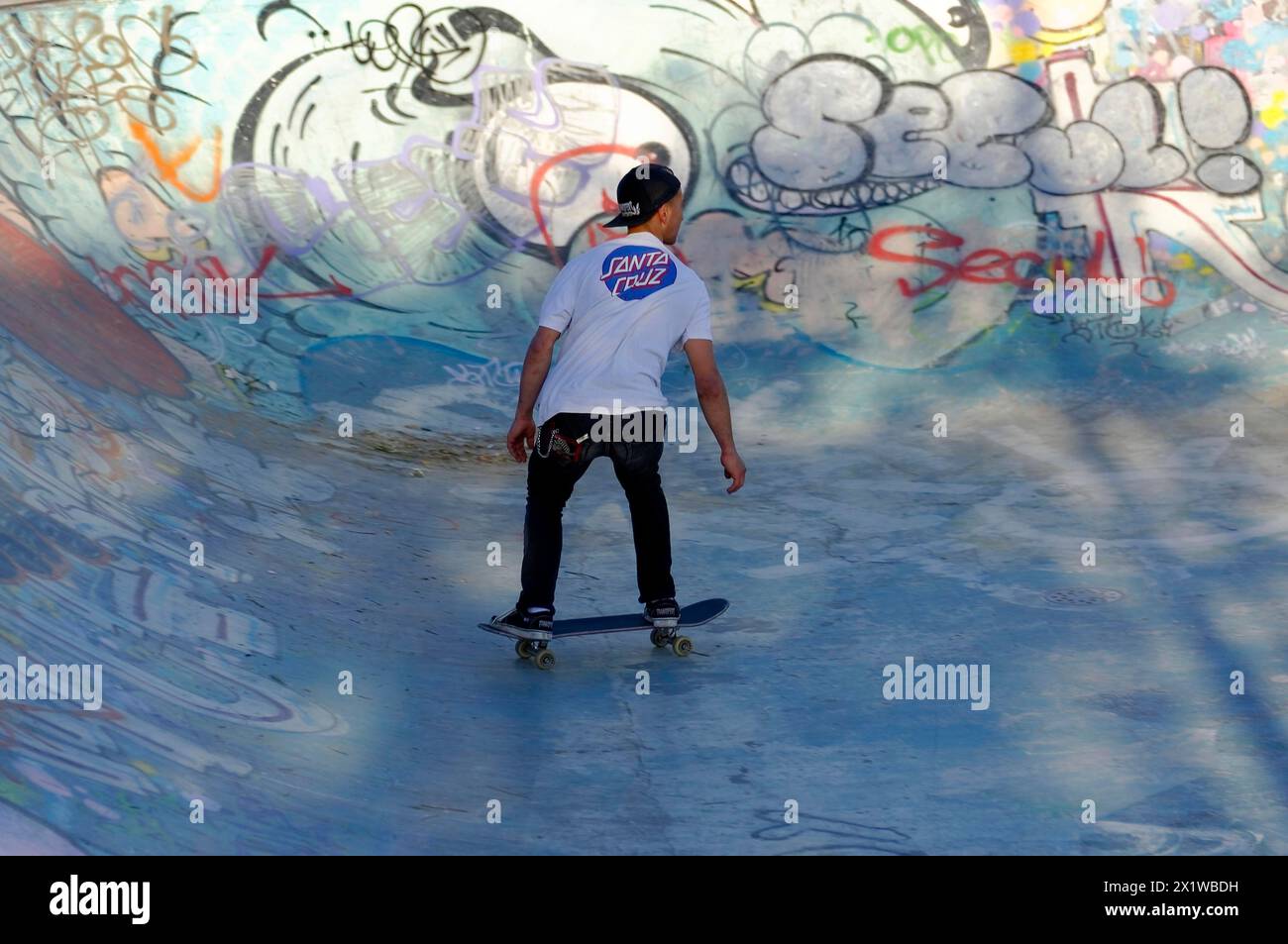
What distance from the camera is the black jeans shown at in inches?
211

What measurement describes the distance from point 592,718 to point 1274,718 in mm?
2363

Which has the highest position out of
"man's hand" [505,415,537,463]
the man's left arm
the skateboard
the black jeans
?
the man's left arm

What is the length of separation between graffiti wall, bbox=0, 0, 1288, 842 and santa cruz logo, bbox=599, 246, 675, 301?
474cm

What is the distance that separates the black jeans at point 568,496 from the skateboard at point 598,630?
12 cm

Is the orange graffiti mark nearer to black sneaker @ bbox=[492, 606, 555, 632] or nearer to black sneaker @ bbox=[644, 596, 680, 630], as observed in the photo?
black sneaker @ bbox=[492, 606, 555, 632]

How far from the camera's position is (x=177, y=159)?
11.5 meters

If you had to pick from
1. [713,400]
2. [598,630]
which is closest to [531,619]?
[598,630]

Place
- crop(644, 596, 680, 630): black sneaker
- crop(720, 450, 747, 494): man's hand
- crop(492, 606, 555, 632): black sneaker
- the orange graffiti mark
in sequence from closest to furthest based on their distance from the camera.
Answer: crop(720, 450, 747, 494): man's hand, crop(492, 606, 555, 632): black sneaker, crop(644, 596, 680, 630): black sneaker, the orange graffiti mark

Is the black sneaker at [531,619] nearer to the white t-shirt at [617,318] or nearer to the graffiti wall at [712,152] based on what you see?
the white t-shirt at [617,318]

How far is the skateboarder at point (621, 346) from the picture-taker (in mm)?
5328

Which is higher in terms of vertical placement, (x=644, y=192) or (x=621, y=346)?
(x=644, y=192)

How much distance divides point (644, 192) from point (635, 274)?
1.00ft

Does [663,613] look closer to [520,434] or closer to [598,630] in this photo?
[598,630]

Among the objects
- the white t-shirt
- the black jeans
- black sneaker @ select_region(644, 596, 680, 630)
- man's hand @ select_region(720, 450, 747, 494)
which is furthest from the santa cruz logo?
black sneaker @ select_region(644, 596, 680, 630)
